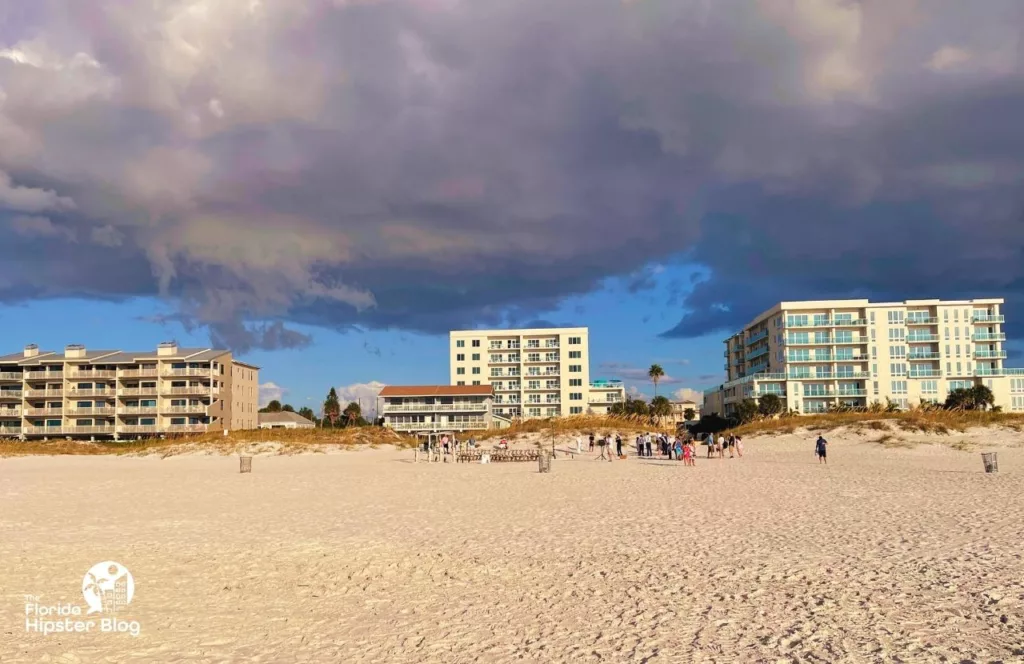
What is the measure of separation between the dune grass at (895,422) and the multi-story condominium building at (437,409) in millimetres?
45420

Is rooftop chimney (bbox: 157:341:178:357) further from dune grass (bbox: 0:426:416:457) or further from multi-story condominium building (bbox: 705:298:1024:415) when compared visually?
multi-story condominium building (bbox: 705:298:1024:415)

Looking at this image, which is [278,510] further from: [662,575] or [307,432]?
[307,432]

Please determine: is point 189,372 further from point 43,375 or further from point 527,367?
point 527,367

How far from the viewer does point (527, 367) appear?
10738cm

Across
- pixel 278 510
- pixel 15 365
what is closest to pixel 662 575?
pixel 278 510

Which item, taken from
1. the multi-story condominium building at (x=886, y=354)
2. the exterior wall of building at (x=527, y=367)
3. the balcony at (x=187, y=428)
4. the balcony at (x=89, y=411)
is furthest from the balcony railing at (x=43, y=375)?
the multi-story condominium building at (x=886, y=354)

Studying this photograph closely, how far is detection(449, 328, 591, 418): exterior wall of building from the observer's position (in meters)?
106

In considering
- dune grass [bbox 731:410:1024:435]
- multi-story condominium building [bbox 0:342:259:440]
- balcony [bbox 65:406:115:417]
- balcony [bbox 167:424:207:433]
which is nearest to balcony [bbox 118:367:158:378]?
multi-story condominium building [bbox 0:342:259:440]

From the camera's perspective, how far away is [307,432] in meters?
58.2

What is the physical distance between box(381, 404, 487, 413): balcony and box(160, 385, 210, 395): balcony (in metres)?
21.7

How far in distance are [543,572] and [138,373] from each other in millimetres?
86698

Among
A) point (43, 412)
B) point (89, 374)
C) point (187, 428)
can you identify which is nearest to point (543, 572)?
point (187, 428)

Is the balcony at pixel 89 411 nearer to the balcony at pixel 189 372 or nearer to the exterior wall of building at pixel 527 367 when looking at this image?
the balcony at pixel 189 372

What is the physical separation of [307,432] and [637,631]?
174 ft
